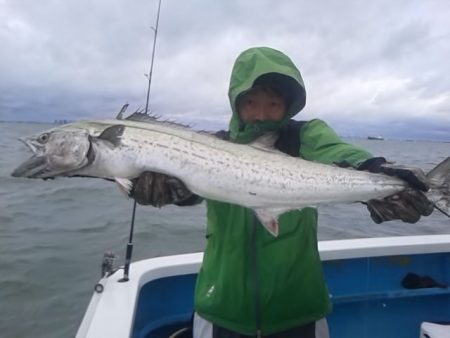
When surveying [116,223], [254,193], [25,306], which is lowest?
A: [25,306]

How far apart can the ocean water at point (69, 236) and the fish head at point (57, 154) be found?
5.44ft

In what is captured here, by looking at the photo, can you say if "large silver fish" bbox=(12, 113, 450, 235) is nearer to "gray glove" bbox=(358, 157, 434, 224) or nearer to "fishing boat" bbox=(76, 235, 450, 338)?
"gray glove" bbox=(358, 157, 434, 224)

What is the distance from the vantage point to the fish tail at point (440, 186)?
2.74 meters

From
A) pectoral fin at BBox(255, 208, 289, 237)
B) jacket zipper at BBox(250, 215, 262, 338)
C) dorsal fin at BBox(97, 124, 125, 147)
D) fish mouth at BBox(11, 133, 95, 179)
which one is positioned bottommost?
jacket zipper at BBox(250, 215, 262, 338)

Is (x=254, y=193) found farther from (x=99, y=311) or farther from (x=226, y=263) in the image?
(x=99, y=311)

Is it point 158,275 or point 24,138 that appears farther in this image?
point 158,275

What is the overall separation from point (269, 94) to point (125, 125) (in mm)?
1160

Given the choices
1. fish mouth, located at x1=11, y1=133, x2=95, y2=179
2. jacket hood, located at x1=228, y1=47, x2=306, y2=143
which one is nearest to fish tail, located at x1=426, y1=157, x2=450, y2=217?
jacket hood, located at x1=228, y1=47, x2=306, y2=143

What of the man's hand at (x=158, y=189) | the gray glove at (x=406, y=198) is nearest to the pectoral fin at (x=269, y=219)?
the man's hand at (x=158, y=189)

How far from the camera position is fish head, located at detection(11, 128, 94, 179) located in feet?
9.30

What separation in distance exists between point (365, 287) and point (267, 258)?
8.68ft

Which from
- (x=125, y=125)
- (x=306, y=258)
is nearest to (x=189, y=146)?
(x=125, y=125)

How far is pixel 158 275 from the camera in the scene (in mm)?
4258

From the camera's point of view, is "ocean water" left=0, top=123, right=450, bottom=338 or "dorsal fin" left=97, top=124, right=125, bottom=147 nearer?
"dorsal fin" left=97, top=124, right=125, bottom=147
